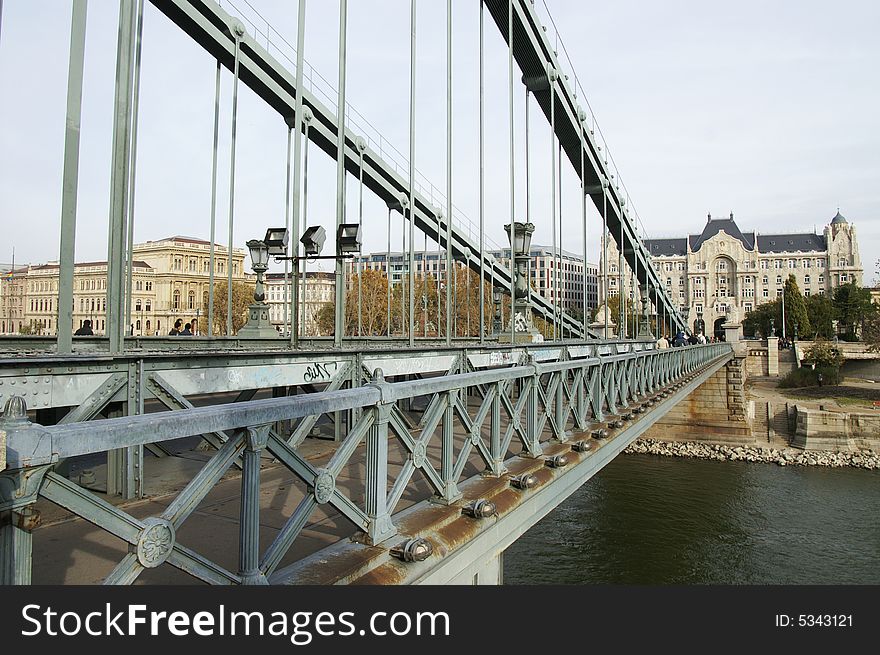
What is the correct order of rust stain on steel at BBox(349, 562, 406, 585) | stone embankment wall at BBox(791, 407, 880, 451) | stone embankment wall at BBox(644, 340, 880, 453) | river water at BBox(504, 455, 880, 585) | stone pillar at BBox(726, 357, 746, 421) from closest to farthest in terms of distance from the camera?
rust stain on steel at BBox(349, 562, 406, 585) → river water at BBox(504, 455, 880, 585) → stone embankment wall at BBox(791, 407, 880, 451) → stone embankment wall at BBox(644, 340, 880, 453) → stone pillar at BBox(726, 357, 746, 421)

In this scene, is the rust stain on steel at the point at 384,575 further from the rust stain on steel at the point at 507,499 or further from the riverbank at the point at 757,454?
the riverbank at the point at 757,454

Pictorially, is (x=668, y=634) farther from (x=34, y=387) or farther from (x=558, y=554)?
(x=558, y=554)

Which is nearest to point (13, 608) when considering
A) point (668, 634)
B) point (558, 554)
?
point (668, 634)

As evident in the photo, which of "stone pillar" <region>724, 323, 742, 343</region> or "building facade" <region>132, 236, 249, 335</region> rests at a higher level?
"building facade" <region>132, 236, 249, 335</region>

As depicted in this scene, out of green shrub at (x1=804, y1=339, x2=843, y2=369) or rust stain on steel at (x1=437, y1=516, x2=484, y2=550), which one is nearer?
rust stain on steel at (x1=437, y1=516, x2=484, y2=550)

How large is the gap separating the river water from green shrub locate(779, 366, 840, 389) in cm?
2247

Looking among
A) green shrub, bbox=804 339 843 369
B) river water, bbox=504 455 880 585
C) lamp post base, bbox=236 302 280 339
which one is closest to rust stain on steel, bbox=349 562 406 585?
lamp post base, bbox=236 302 280 339

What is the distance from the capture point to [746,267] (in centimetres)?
10062

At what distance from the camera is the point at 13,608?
1759mm

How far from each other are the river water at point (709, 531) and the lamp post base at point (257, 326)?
27.2ft

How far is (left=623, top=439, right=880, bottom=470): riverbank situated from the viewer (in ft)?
98.2

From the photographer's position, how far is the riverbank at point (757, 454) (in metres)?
29.9

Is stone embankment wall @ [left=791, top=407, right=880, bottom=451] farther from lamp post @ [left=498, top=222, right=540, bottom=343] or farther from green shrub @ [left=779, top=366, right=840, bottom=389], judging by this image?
lamp post @ [left=498, top=222, right=540, bottom=343]

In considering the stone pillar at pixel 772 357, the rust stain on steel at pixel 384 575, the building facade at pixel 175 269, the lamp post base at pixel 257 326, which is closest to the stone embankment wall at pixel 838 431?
the stone pillar at pixel 772 357
